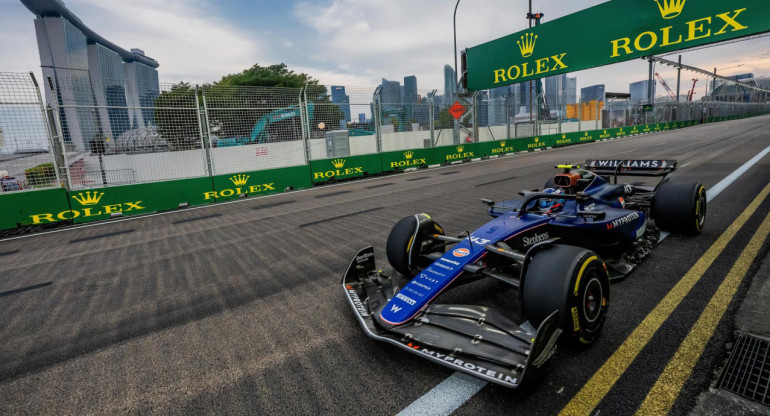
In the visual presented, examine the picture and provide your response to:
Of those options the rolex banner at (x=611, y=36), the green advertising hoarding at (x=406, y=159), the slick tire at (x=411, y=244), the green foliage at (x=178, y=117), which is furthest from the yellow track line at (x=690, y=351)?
the rolex banner at (x=611, y=36)

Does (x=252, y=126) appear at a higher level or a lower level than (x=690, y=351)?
higher

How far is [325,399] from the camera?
Answer: 2.19 m

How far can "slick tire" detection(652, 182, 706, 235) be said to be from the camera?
4.58 meters

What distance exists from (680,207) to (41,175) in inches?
467

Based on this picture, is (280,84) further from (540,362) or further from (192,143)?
(540,362)

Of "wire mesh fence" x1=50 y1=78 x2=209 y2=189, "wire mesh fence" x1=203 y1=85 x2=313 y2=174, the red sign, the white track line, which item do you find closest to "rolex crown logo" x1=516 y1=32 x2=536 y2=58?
the red sign

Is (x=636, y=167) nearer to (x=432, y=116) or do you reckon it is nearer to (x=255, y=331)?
(x=255, y=331)

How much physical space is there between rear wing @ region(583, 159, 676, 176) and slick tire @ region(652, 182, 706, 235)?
770mm

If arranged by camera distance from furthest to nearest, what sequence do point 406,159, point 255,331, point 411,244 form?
point 406,159 < point 411,244 < point 255,331

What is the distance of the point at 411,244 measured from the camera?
11.9ft

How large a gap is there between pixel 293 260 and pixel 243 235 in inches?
80.4

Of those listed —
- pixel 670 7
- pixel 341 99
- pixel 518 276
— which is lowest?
pixel 518 276

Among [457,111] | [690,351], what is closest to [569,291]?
[690,351]

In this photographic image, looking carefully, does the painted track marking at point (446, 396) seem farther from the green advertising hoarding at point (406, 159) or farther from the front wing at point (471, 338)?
the green advertising hoarding at point (406, 159)
